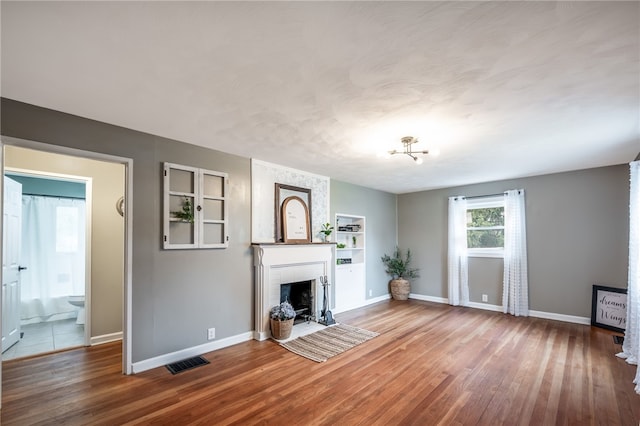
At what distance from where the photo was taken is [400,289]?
635cm

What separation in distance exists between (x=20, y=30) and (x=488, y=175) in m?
5.76

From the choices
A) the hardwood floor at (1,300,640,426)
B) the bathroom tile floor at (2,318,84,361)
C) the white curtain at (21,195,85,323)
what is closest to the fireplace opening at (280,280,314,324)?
the hardwood floor at (1,300,640,426)

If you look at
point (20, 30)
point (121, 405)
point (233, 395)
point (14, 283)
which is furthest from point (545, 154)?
point (14, 283)

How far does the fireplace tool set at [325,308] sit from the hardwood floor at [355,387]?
0.90 metres

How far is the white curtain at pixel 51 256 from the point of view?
4.61m

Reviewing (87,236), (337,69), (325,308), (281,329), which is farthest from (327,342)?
(87,236)

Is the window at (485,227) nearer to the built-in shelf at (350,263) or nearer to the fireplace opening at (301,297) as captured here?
the built-in shelf at (350,263)

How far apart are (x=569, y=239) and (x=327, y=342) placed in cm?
432

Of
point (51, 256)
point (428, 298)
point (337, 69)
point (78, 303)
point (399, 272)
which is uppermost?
point (337, 69)

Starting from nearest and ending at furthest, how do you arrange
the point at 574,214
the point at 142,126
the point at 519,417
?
the point at 519,417 → the point at 142,126 → the point at 574,214

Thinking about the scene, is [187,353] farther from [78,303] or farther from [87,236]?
[78,303]

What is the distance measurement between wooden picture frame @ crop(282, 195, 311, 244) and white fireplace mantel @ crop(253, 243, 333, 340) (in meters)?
0.16

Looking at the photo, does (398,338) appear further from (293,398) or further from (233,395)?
(233,395)

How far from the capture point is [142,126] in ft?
9.45
